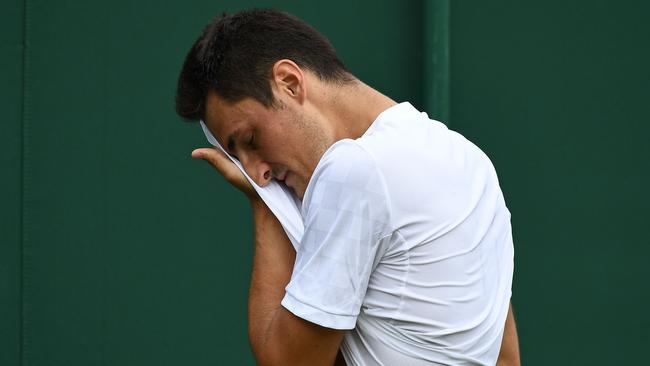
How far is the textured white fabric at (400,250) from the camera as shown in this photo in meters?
1.39

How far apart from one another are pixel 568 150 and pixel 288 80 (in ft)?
6.66

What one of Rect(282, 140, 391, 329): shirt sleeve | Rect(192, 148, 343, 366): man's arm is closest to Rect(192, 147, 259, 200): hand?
Rect(192, 148, 343, 366): man's arm

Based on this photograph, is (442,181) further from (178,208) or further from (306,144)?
(178,208)

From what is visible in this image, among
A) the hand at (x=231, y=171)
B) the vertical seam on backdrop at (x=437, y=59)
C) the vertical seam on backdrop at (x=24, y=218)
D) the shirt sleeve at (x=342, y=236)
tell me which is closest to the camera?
the shirt sleeve at (x=342, y=236)

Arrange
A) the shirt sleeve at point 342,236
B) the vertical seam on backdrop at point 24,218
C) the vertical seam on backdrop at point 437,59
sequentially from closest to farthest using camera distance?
the shirt sleeve at point 342,236
the vertical seam on backdrop at point 24,218
the vertical seam on backdrop at point 437,59

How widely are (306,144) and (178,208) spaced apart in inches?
62.2

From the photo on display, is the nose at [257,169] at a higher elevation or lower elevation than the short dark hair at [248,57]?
lower

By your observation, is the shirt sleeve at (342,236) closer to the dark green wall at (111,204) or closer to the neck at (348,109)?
the neck at (348,109)

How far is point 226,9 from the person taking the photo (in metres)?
3.15

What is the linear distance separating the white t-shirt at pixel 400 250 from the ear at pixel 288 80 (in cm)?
15

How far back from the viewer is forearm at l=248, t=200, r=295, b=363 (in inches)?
60.4

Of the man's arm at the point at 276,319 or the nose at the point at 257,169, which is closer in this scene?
the man's arm at the point at 276,319

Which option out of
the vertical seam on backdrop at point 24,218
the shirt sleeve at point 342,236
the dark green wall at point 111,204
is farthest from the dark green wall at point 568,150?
the shirt sleeve at point 342,236

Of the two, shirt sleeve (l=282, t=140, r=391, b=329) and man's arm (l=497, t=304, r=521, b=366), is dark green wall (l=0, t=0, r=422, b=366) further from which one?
shirt sleeve (l=282, t=140, r=391, b=329)
